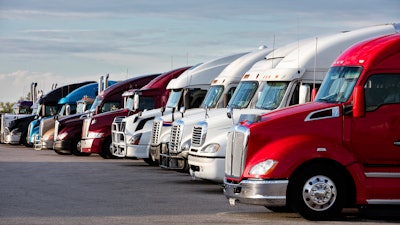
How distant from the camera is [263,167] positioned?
13414mm

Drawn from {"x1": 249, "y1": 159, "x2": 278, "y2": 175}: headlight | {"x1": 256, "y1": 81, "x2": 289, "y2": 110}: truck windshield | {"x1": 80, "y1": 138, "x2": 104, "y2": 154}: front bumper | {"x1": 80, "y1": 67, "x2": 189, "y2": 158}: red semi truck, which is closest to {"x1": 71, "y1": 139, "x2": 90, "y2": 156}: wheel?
{"x1": 80, "y1": 67, "x2": 189, "y2": 158}: red semi truck

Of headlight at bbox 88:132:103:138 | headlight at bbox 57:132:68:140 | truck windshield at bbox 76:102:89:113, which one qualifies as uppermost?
truck windshield at bbox 76:102:89:113

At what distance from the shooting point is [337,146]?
13328 millimetres

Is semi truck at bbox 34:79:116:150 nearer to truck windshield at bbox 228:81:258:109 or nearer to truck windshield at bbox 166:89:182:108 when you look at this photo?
truck windshield at bbox 166:89:182:108

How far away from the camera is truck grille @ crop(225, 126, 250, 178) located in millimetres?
13812

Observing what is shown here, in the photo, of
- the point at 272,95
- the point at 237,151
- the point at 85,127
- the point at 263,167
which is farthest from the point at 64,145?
the point at 263,167

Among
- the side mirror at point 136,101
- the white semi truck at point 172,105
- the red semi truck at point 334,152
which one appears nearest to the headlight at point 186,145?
the white semi truck at point 172,105

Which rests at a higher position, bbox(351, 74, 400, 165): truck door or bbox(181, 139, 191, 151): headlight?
bbox(351, 74, 400, 165): truck door

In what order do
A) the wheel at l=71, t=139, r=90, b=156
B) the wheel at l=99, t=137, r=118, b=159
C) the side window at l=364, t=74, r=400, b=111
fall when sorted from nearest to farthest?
the side window at l=364, t=74, r=400, b=111 < the wheel at l=99, t=137, r=118, b=159 < the wheel at l=71, t=139, r=90, b=156

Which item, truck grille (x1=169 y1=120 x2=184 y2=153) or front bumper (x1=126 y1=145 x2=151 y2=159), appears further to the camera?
front bumper (x1=126 y1=145 x2=151 y2=159)

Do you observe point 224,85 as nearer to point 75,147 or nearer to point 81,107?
point 75,147

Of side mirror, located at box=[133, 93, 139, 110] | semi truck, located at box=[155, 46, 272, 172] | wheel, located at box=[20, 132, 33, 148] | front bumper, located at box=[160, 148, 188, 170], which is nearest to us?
front bumper, located at box=[160, 148, 188, 170]

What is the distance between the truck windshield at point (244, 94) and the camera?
20266 millimetres

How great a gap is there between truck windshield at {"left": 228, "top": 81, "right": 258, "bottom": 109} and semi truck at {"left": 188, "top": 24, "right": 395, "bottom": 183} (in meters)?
0.05
